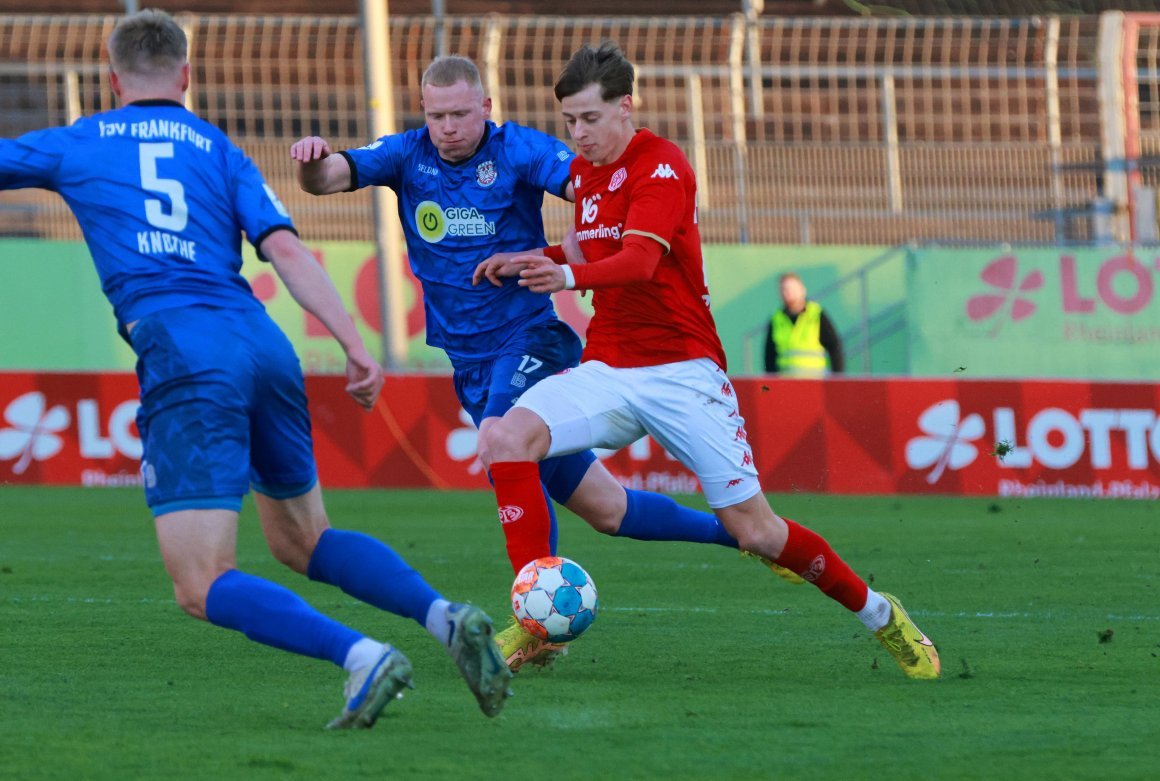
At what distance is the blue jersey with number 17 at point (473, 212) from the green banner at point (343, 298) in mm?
9173

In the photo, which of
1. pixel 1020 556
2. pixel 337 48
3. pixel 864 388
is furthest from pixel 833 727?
pixel 337 48

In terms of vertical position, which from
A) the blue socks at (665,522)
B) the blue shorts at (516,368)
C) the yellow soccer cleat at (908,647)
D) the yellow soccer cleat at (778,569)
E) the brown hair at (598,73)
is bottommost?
the yellow soccer cleat at (908,647)

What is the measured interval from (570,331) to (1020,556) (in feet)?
13.0

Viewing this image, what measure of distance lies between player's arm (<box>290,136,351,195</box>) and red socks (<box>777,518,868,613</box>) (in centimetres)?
197

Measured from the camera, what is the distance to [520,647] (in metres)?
6.05

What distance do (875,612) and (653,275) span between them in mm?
1311

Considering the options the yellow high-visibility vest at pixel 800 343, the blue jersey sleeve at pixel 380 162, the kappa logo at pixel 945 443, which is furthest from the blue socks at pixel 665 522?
the yellow high-visibility vest at pixel 800 343

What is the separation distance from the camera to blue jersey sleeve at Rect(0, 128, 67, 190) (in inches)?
191

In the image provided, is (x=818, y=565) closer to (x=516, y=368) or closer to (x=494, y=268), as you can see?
(x=516, y=368)

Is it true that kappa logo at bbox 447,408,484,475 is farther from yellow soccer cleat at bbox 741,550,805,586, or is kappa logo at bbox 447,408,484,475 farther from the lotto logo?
the lotto logo

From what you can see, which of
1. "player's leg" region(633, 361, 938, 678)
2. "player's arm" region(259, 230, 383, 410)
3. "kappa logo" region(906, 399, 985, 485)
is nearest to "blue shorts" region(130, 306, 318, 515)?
"player's arm" region(259, 230, 383, 410)

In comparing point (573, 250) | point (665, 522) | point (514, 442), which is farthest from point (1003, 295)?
point (514, 442)

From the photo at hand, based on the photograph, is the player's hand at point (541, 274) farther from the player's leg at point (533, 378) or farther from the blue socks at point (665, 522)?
the blue socks at point (665, 522)

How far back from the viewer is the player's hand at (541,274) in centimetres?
568
